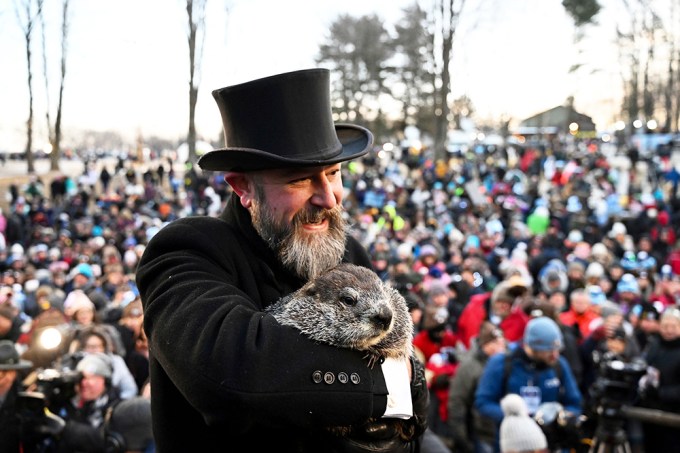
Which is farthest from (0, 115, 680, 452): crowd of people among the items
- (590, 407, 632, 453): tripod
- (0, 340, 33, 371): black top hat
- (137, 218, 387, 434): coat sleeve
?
(137, 218, 387, 434): coat sleeve

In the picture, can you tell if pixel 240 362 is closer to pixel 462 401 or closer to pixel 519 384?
pixel 519 384

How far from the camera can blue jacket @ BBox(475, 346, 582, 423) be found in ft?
17.3

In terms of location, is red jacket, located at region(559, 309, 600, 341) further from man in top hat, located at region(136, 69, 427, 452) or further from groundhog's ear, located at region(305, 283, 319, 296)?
groundhog's ear, located at region(305, 283, 319, 296)

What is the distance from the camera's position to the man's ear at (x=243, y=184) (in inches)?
73.9

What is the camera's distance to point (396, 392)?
5.28ft

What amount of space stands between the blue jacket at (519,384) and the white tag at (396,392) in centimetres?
383

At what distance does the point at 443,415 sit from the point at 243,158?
4.90m

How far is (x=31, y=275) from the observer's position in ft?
40.4

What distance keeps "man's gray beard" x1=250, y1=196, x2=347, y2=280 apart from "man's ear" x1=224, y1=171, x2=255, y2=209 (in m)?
0.03

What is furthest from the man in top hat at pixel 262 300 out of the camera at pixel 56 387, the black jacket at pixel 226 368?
the camera at pixel 56 387

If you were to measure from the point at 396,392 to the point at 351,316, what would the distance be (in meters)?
0.20

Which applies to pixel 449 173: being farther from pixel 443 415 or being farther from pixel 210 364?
pixel 210 364

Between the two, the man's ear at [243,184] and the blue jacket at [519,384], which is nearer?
the man's ear at [243,184]

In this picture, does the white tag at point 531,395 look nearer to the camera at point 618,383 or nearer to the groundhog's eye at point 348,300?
the camera at point 618,383
